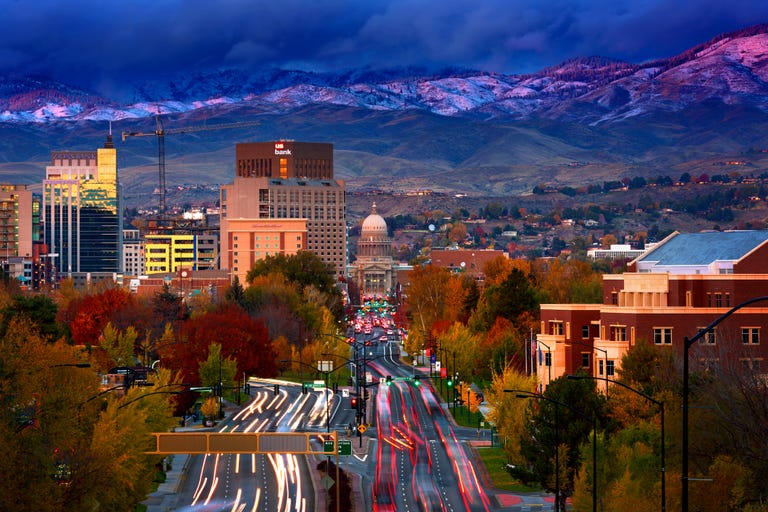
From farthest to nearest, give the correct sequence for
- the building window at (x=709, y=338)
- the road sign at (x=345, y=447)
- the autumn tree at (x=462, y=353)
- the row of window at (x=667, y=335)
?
1. the autumn tree at (x=462, y=353)
2. the row of window at (x=667, y=335)
3. the building window at (x=709, y=338)
4. the road sign at (x=345, y=447)

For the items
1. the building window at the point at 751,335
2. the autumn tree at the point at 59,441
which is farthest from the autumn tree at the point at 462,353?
the autumn tree at the point at 59,441

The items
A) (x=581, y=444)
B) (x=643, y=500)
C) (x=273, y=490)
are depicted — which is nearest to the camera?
(x=643, y=500)

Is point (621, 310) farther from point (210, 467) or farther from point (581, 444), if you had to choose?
point (581, 444)

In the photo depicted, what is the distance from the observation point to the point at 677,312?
136 m

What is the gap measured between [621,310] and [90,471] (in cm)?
6805

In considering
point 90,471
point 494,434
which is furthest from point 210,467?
point 90,471

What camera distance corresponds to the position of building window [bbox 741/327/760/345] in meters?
134

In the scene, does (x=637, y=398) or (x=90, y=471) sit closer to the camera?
(x=90, y=471)

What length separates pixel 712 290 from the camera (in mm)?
137375

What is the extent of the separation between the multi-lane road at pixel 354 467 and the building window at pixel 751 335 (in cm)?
2294

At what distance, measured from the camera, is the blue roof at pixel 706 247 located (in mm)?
142875

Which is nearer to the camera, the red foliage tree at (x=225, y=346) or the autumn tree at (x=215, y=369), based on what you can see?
the autumn tree at (x=215, y=369)

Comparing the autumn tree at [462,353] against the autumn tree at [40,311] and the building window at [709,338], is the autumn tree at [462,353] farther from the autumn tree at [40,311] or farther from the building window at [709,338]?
the building window at [709,338]

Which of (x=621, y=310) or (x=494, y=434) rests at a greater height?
(x=621, y=310)
